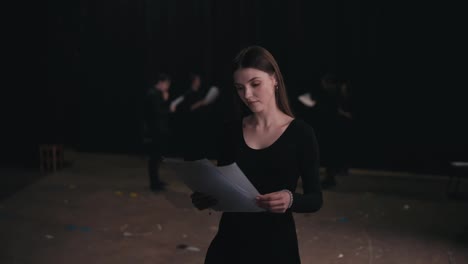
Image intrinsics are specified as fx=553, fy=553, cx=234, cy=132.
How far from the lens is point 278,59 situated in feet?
32.8

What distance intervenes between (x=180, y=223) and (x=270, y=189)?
4343 millimetres

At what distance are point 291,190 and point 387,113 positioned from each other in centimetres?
753

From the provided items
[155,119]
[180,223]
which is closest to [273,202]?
[180,223]

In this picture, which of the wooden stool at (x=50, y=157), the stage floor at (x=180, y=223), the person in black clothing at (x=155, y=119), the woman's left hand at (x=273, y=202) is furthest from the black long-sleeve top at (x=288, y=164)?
the wooden stool at (x=50, y=157)

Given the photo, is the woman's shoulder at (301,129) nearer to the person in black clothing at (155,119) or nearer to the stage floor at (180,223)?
the stage floor at (180,223)

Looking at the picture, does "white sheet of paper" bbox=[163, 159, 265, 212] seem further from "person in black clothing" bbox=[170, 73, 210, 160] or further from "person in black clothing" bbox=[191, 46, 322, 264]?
"person in black clothing" bbox=[170, 73, 210, 160]

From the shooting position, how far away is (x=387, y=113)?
374 inches

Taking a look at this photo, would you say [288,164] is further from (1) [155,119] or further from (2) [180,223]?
(1) [155,119]

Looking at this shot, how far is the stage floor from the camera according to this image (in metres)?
5.49

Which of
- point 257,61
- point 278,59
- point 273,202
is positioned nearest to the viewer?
point 273,202

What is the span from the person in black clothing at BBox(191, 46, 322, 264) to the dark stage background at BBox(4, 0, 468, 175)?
7.44m

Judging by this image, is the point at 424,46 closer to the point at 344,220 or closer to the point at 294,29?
the point at 294,29

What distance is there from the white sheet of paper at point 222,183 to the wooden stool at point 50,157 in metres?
8.20

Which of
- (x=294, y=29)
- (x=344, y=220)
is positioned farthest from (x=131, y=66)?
(x=344, y=220)
